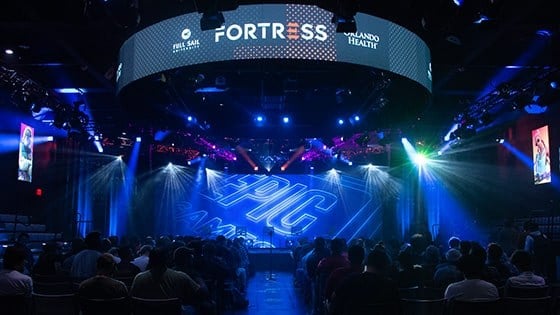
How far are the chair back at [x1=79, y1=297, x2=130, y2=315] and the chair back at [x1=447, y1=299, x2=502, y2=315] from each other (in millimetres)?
2621

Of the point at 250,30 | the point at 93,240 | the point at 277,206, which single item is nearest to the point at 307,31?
the point at 250,30

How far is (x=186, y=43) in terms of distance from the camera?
14.8 ft

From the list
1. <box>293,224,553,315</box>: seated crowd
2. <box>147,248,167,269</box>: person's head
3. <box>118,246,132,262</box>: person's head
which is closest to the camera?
<box>293,224,553,315</box>: seated crowd

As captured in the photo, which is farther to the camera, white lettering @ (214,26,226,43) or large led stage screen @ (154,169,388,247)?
large led stage screen @ (154,169,388,247)

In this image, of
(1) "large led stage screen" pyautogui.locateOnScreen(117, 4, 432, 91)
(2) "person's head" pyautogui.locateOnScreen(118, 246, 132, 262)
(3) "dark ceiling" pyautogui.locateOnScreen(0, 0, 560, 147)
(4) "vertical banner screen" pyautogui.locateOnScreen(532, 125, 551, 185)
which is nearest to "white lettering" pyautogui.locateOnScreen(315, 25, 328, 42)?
(1) "large led stage screen" pyautogui.locateOnScreen(117, 4, 432, 91)

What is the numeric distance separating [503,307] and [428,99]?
268 centimetres

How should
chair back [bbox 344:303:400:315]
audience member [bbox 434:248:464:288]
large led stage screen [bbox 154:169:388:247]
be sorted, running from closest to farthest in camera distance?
chair back [bbox 344:303:400:315], audience member [bbox 434:248:464:288], large led stage screen [bbox 154:169:388:247]

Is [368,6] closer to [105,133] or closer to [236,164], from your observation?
[105,133]

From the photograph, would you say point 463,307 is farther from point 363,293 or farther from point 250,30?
point 250,30

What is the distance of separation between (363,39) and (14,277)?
371cm

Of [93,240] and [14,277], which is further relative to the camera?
[93,240]

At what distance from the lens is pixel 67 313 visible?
5.27 metres

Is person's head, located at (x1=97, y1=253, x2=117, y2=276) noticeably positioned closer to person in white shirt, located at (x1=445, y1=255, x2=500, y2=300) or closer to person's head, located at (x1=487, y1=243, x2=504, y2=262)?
person in white shirt, located at (x1=445, y1=255, x2=500, y2=300)

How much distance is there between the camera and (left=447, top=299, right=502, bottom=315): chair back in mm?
4168
